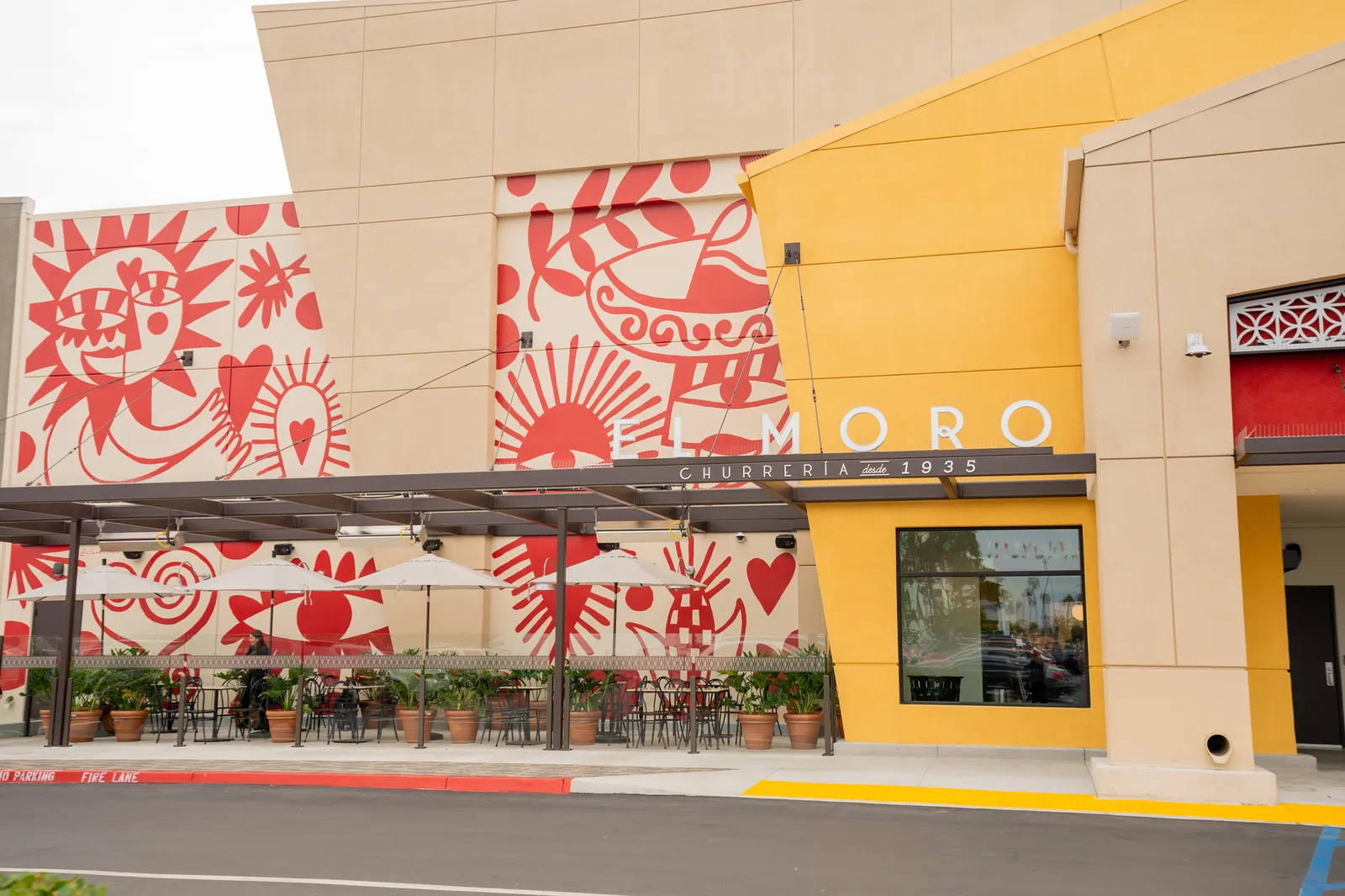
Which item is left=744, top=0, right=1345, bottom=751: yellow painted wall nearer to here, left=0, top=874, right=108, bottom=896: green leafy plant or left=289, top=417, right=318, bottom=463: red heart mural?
left=289, top=417, right=318, bottom=463: red heart mural

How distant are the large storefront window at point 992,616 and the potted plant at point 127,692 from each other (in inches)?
Result: 440

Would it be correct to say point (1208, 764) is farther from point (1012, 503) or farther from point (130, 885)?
point (130, 885)

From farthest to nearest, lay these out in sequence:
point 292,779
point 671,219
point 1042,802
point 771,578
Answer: point 671,219 → point 771,578 → point 292,779 → point 1042,802

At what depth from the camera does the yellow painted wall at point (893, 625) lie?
46.6 ft

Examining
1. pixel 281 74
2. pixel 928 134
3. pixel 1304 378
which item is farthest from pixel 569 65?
pixel 1304 378

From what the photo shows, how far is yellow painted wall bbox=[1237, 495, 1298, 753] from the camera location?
13680mm

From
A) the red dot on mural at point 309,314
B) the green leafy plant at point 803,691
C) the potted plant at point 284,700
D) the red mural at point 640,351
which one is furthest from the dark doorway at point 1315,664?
the red dot on mural at point 309,314

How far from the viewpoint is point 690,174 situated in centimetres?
2014

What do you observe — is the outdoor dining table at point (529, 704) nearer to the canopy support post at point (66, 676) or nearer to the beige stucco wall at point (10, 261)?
the canopy support post at point (66, 676)

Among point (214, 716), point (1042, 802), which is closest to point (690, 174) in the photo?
point (214, 716)

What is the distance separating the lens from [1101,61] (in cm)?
1477

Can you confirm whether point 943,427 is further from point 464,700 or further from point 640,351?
point 464,700

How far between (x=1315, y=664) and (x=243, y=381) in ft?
60.0

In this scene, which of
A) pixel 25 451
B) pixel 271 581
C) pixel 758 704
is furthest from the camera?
pixel 25 451
